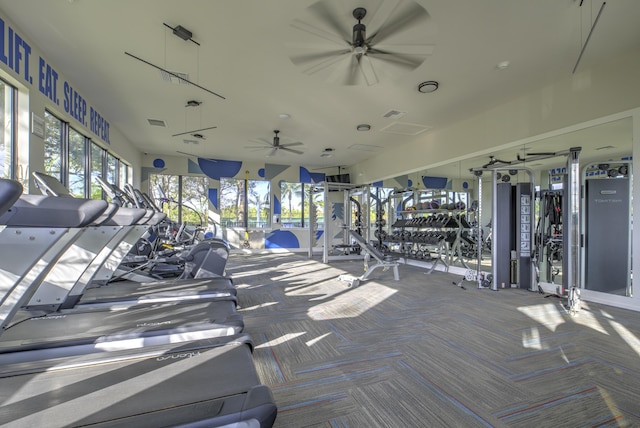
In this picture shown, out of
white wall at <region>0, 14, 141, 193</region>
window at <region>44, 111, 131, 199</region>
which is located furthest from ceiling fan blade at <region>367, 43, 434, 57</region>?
white wall at <region>0, 14, 141, 193</region>

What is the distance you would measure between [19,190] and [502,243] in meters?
5.63

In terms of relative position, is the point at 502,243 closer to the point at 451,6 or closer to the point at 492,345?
the point at 492,345

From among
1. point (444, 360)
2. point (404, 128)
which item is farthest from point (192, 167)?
point (444, 360)

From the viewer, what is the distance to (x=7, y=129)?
137 inches

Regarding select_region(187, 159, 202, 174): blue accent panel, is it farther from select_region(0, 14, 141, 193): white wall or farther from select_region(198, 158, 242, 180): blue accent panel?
select_region(0, 14, 141, 193): white wall

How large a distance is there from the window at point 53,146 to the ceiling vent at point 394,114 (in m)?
5.54

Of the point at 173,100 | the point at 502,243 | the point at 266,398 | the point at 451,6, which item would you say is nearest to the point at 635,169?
the point at 502,243

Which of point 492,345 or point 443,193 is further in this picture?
point 443,193

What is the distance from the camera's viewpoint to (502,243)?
4.87 meters

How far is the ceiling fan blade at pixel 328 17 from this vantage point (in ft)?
9.11

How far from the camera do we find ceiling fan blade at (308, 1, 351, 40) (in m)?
2.78

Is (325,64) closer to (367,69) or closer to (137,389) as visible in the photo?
(367,69)

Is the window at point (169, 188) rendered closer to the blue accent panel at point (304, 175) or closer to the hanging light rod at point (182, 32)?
the blue accent panel at point (304, 175)

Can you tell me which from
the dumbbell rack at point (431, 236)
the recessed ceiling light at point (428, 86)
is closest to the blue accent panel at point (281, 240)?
the dumbbell rack at point (431, 236)
